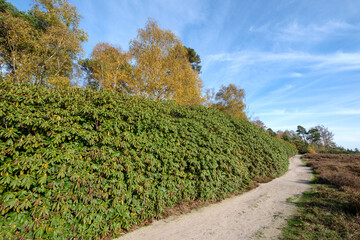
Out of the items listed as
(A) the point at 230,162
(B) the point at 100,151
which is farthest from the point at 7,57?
(A) the point at 230,162

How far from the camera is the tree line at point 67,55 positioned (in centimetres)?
973

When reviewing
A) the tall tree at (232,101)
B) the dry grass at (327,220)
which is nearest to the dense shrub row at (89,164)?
the dry grass at (327,220)

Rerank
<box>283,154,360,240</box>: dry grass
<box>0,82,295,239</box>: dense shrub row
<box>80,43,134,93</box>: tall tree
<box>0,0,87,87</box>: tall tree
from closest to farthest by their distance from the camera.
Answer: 1. <box>0,82,295,239</box>: dense shrub row
2. <box>283,154,360,240</box>: dry grass
3. <box>0,0,87,87</box>: tall tree
4. <box>80,43,134,93</box>: tall tree

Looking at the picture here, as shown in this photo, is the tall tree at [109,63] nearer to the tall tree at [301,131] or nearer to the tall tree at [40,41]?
the tall tree at [40,41]

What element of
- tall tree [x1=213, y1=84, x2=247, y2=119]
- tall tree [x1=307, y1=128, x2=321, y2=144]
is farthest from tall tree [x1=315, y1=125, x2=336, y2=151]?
tall tree [x1=213, y1=84, x2=247, y2=119]

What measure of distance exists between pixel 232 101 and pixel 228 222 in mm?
25211

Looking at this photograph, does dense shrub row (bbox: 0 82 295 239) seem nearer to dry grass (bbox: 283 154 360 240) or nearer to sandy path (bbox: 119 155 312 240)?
sandy path (bbox: 119 155 312 240)

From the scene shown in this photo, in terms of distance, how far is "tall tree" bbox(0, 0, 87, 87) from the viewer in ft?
31.2

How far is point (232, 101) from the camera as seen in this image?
88.1 feet

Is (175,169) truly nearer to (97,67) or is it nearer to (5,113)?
(5,113)

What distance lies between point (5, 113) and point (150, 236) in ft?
13.0

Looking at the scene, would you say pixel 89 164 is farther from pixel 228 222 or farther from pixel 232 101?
pixel 232 101

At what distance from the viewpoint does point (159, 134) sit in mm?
4809

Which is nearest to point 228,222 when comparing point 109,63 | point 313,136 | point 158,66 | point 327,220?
point 327,220
